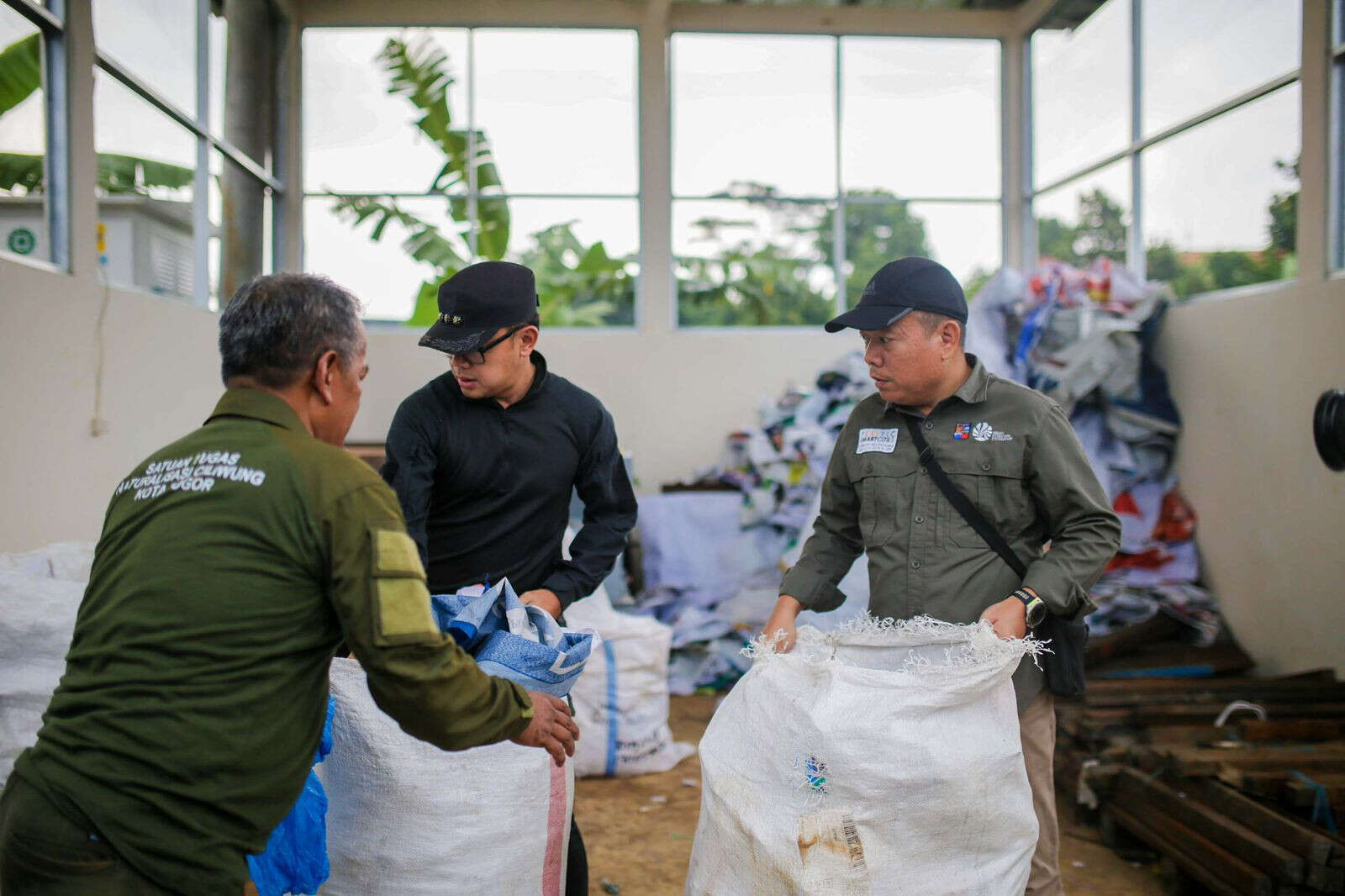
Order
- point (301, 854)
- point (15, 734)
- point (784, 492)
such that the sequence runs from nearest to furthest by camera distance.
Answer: point (301, 854), point (15, 734), point (784, 492)

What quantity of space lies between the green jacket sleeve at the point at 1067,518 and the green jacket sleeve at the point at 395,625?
1147mm

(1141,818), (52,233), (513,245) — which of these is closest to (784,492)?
(513,245)

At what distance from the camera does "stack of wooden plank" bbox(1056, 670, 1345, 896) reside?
2.80m

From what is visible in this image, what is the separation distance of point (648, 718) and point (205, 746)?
310 cm

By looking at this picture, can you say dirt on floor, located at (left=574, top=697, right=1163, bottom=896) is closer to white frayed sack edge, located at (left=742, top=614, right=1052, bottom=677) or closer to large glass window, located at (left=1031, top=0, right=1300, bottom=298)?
white frayed sack edge, located at (left=742, top=614, right=1052, bottom=677)

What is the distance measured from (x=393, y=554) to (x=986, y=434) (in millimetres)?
1310

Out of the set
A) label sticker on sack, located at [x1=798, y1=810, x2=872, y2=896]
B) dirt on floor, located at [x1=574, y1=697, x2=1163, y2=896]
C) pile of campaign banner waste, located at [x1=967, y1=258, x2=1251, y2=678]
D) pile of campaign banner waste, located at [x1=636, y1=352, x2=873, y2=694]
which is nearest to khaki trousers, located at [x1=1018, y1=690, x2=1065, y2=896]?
label sticker on sack, located at [x1=798, y1=810, x2=872, y2=896]

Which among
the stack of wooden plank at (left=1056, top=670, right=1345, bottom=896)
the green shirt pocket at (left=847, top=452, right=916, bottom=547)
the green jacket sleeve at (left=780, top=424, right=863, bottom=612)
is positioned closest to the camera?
the green shirt pocket at (left=847, top=452, right=916, bottom=547)

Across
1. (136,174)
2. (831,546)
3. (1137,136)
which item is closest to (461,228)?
(136,174)

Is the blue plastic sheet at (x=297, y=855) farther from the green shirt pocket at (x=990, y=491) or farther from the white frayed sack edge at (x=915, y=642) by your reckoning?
the green shirt pocket at (x=990, y=491)

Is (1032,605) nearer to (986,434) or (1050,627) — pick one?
(1050,627)

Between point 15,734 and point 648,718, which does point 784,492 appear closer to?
point 648,718

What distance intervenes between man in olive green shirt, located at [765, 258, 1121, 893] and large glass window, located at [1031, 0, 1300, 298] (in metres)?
3.30

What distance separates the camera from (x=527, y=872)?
211 cm
